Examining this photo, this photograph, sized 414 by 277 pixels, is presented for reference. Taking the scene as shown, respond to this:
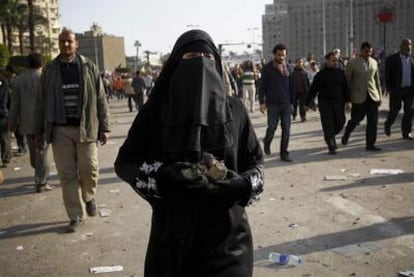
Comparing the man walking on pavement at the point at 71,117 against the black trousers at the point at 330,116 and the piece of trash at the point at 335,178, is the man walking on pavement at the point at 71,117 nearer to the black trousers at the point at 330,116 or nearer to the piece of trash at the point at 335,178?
the piece of trash at the point at 335,178

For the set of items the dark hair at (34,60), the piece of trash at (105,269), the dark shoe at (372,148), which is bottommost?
the piece of trash at (105,269)

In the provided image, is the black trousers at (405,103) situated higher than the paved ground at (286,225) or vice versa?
the black trousers at (405,103)

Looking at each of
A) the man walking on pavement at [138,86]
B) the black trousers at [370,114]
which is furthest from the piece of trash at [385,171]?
the man walking on pavement at [138,86]

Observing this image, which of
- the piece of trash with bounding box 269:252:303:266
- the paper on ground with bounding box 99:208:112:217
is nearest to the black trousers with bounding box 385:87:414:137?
the paper on ground with bounding box 99:208:112:217

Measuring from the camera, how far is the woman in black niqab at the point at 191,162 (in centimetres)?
240

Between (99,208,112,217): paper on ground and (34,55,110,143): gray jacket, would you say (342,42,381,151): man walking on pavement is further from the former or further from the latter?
(34,55,110,143): gray jacket

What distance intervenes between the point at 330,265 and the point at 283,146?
4.87 m

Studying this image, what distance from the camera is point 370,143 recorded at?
9867 millimetres

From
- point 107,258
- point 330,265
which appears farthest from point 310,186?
point 107,258

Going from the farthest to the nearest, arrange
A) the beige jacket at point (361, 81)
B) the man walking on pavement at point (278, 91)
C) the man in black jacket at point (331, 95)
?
the beige jacket at point (361, 81)
the man in black jacket at point (331, 95)
the man walking on pavement at point (278, 91)

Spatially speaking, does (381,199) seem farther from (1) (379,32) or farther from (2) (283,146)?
(1) (379,32)

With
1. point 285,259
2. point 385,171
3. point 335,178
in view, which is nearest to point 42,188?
point 335,178

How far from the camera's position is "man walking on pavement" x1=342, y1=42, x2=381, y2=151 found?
975 cm

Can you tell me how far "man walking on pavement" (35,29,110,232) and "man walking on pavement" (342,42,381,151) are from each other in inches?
222
